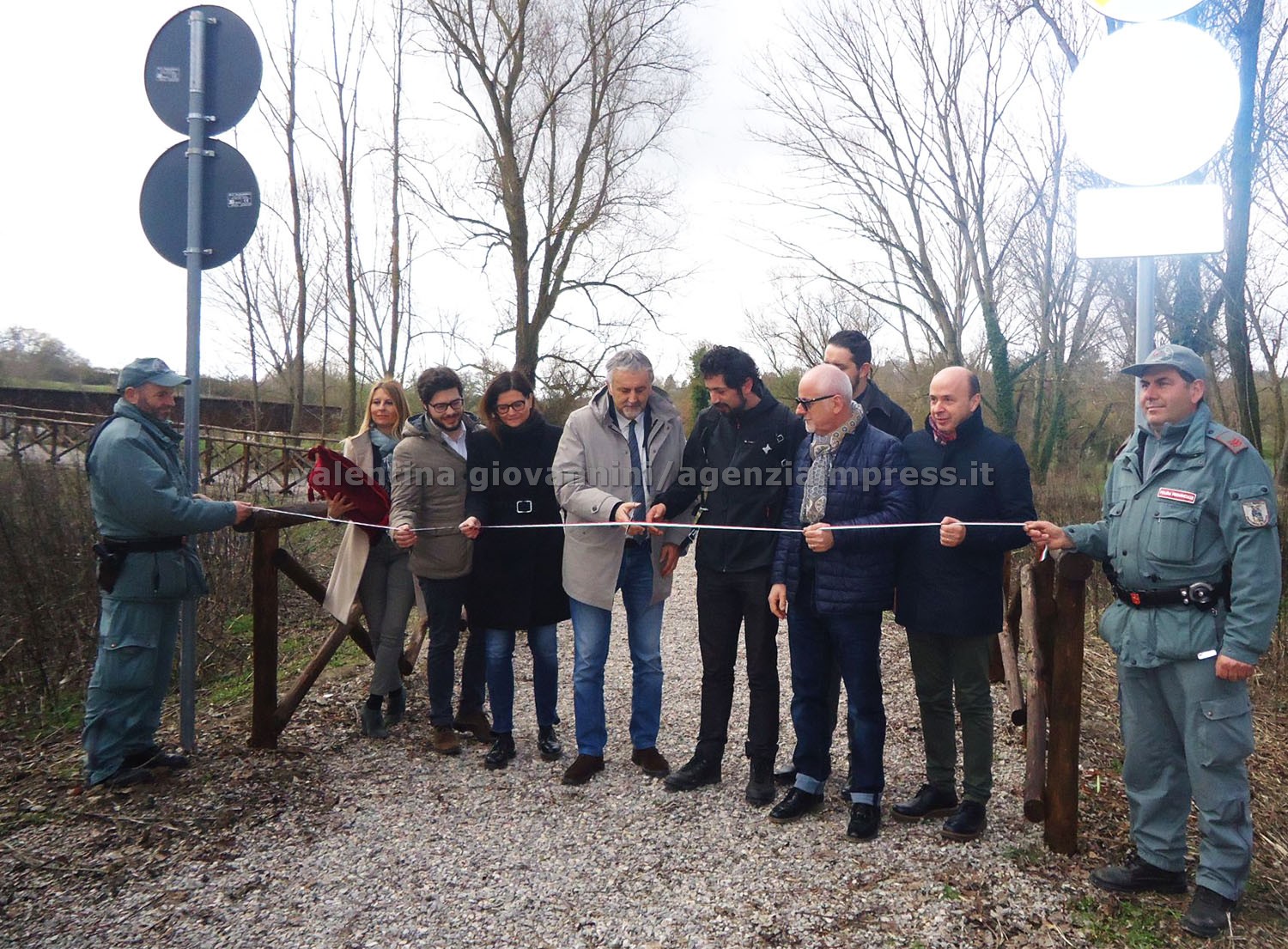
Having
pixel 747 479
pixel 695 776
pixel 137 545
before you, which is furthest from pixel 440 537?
pixel 695 776

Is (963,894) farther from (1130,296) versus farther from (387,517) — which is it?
(1130,296)

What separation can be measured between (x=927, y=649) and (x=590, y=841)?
1702mm

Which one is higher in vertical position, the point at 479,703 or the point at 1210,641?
the point at 1210,641

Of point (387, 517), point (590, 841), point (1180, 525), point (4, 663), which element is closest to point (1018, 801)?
point (1180, 525)

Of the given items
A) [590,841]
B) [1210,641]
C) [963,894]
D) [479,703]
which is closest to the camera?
[1210,641]

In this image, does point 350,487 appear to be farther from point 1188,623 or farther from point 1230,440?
point 1230,440

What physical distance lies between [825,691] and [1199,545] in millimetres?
1758

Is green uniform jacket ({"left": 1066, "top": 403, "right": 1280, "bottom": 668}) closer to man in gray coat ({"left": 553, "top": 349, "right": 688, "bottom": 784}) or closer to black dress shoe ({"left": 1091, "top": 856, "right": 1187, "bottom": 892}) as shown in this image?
black dress shoe ({"left": 1091, "top": 856, "right": 1187, "bottom": 892})

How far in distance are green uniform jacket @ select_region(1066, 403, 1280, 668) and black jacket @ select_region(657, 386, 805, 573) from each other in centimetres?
149

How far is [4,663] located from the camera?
6047mm

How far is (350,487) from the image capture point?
16.5 ft

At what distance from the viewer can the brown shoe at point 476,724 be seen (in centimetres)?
514

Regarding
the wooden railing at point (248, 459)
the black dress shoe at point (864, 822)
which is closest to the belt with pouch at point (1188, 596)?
the black dress shoe at point (864, 822)

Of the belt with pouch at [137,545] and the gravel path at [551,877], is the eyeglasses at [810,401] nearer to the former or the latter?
the gravel path at [551,877]
